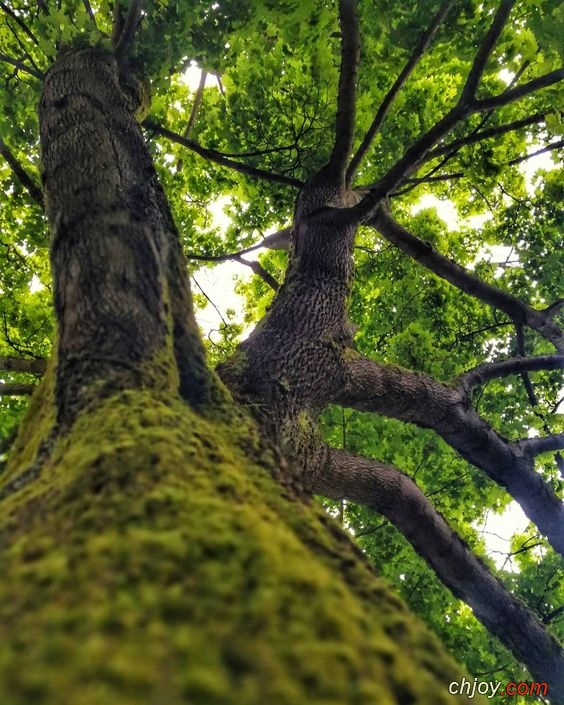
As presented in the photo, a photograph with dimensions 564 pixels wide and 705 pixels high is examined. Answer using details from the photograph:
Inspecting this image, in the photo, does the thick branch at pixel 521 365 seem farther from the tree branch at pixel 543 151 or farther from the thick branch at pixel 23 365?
the thick branch at pixel 23 365

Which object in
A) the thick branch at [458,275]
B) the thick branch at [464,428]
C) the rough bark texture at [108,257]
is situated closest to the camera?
the rough bark texture at [108,257]

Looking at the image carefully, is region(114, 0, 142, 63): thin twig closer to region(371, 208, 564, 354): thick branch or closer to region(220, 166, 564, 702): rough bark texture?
region(220, 166, 564, 702): rough bark texture

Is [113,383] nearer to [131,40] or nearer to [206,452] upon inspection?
[206,452]

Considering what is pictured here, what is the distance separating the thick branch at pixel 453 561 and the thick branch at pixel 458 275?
2109 millimetres

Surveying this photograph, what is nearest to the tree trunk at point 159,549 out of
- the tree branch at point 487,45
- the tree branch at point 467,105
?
the tree branch at point 467,105

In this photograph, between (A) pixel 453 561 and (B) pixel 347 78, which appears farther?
(A) pixel 453 561

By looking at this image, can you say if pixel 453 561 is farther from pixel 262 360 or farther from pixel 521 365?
pixel 262 360

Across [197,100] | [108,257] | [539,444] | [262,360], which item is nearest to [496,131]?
[539,444]

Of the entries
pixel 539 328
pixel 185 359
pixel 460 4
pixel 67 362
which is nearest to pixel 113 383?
pixel 67 362

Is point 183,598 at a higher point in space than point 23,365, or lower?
lower

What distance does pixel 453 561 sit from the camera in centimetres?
395

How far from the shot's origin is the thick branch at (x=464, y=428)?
3.87m

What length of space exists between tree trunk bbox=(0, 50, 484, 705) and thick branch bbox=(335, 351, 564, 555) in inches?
73.7

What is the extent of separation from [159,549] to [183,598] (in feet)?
0.46
